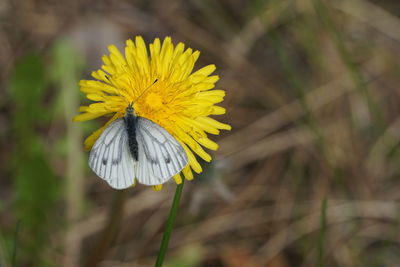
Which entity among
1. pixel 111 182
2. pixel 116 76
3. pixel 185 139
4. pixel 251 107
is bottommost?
pixel 111 182

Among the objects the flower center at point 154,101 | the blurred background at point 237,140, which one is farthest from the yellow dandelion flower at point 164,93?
the blurred background at point 237,140

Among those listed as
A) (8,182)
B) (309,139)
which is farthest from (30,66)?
(309,139)

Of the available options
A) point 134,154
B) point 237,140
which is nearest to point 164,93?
point 134,154

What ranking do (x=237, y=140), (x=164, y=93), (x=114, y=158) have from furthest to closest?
(x=237, y=140) < (x=164, y=93) < (x=114, y=158)

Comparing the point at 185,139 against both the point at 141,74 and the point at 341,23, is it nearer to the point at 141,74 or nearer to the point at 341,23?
the point at 141,74

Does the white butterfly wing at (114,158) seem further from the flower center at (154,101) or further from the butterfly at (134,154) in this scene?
the flower center at (154,101)

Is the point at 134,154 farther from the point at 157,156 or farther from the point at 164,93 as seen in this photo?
the point at 164,93
